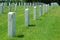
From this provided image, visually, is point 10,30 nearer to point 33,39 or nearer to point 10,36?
point 10,36

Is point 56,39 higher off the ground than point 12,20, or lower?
lower

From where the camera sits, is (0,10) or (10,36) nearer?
(10,36)

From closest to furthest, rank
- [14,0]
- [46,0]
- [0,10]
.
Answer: [0,10], [14,0], [46,0]

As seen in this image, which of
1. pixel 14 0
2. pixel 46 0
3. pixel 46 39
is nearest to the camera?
pixel 46 39

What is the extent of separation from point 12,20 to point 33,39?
125 cm

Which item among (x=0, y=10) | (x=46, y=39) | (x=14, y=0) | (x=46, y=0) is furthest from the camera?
(x=46, y=0)

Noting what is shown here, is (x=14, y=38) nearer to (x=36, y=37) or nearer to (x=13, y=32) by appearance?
(x=13, y=32)

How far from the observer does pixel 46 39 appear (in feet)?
31.3

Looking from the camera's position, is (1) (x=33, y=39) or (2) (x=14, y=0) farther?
(2) (x=14, y=0)

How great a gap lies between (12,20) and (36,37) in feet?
4.36

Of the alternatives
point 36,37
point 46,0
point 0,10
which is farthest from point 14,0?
point 36,37

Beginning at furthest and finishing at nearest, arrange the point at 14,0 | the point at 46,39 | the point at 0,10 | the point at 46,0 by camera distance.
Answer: the point at 46,0 → the point at 14,0 → the point at 0,10 → the point at 46,39

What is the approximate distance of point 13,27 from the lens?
9891 millimetres

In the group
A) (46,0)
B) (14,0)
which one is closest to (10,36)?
(14,0)
